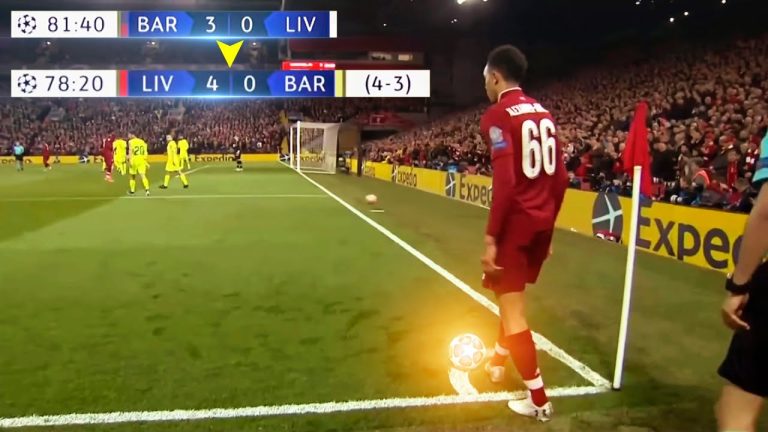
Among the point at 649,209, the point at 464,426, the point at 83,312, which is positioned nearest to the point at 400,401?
the point at 464,426

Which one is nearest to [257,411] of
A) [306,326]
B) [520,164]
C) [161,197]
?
[306,326]

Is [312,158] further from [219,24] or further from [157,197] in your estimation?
[157,197]

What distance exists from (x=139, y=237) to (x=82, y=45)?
49.9 metres

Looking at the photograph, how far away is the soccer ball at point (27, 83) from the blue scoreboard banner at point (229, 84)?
2.77m

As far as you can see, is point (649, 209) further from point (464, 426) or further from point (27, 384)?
point (27, 384)

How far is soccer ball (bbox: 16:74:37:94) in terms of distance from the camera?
71.9 feet

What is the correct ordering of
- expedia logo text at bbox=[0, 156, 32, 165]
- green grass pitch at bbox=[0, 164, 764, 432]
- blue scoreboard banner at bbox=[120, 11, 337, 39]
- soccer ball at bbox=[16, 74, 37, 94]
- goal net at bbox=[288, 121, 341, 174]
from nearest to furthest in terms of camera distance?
green grass pitch at bbox=[0, 164, 764, 432] < blue scoreboard banner at bbox=[120, 11, 337, 39] < soccer ball at bbox=[16, 74, 37, 94] < goal net at bbox=[288, 121, 341, 174] < expedia logo text at bbox=[0, 156, 32, 165]

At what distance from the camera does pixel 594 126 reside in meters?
23.1

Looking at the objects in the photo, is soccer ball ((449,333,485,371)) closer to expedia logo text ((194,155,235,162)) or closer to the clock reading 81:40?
the clock reading 81:40

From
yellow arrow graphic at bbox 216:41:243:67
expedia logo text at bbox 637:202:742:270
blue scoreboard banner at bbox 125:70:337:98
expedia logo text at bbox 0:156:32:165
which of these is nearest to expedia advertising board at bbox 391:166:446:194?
blue scoreboard banner at bbox 125:70:337:98

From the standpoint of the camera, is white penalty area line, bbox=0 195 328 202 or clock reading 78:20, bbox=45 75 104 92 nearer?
white penalty area line, bbox=0 195 328 202

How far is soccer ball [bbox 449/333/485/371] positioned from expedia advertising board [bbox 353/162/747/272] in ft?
17.8

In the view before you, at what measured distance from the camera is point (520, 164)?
148 inches

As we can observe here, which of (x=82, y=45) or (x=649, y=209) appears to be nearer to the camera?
(x=649, y=209)
